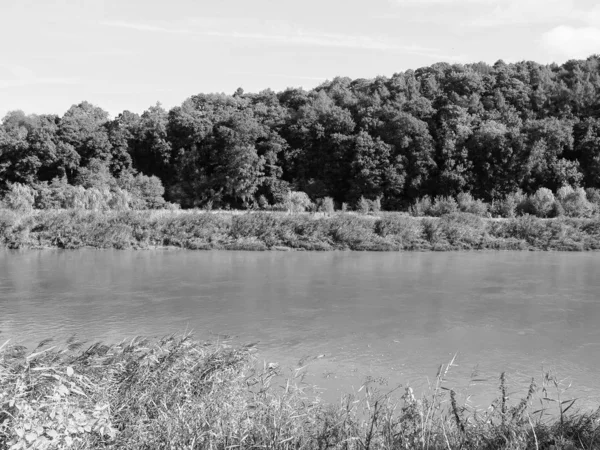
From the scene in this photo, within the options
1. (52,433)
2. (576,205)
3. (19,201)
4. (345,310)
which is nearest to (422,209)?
(576,205)

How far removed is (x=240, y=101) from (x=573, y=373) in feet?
131

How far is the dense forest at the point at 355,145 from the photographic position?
33.1 meters

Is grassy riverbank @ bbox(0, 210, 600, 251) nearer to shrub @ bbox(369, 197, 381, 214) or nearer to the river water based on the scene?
the river water

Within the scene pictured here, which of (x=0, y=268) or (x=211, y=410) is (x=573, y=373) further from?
(x=0, y=268)

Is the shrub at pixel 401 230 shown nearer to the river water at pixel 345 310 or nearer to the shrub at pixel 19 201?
the river water at pixel 345 310

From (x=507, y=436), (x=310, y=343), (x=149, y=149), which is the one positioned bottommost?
(x=310, y=343)

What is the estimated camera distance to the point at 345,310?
1132cm

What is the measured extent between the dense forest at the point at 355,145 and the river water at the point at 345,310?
1529 cm

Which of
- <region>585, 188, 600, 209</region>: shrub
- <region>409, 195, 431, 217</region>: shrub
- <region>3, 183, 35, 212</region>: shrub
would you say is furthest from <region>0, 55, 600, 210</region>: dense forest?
<region>3, 183, 35, 212</region>: shrub

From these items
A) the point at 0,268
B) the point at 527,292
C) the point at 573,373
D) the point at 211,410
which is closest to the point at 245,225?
the point at 0,268

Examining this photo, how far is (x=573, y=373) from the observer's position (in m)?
7.43

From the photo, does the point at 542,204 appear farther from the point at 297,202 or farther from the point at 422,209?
the point at 297,202

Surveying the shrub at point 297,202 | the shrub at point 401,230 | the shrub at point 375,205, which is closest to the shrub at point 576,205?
the shrub at point 401,230

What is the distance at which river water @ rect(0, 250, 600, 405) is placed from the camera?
25.8 ft
